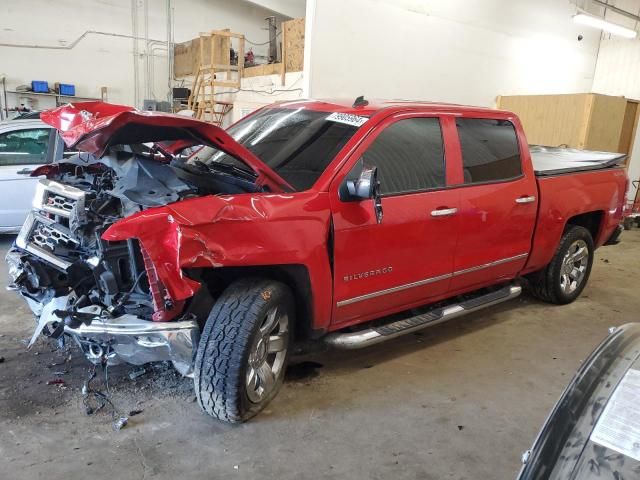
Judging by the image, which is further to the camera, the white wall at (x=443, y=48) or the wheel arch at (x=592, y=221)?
the white wall at (x=443, y=48)

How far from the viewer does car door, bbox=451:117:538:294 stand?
12.2 ft

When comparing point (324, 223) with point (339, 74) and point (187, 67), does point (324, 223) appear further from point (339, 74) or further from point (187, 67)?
point (187, 67)

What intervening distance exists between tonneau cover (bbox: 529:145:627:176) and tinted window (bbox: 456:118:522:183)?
41 cm

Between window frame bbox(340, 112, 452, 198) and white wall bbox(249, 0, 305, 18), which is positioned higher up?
white wall bbox(249, 0, 305, 18)

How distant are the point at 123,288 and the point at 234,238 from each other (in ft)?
2.24

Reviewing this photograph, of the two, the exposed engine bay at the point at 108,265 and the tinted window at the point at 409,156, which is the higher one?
the tinted window at the point at 409,156

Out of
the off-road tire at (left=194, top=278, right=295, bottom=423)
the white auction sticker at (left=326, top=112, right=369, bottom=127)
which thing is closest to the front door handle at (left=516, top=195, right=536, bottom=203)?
the white auction sticker at (left=326, top=112, right=369, bottom=127)

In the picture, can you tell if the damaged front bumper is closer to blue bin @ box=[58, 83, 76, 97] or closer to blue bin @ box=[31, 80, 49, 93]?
blue bin @ box=[31, 80, 49, 93]

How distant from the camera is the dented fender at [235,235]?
2352 mm

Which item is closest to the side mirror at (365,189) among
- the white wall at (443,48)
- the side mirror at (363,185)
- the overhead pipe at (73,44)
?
the side mirror at (363,185)

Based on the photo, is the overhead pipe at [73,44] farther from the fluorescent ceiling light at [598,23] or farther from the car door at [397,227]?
the car door at [397,227]

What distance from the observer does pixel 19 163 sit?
20.1 ft

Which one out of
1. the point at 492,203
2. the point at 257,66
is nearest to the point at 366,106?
the point at 492,203

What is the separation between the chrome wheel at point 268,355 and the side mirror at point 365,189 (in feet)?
2.45
